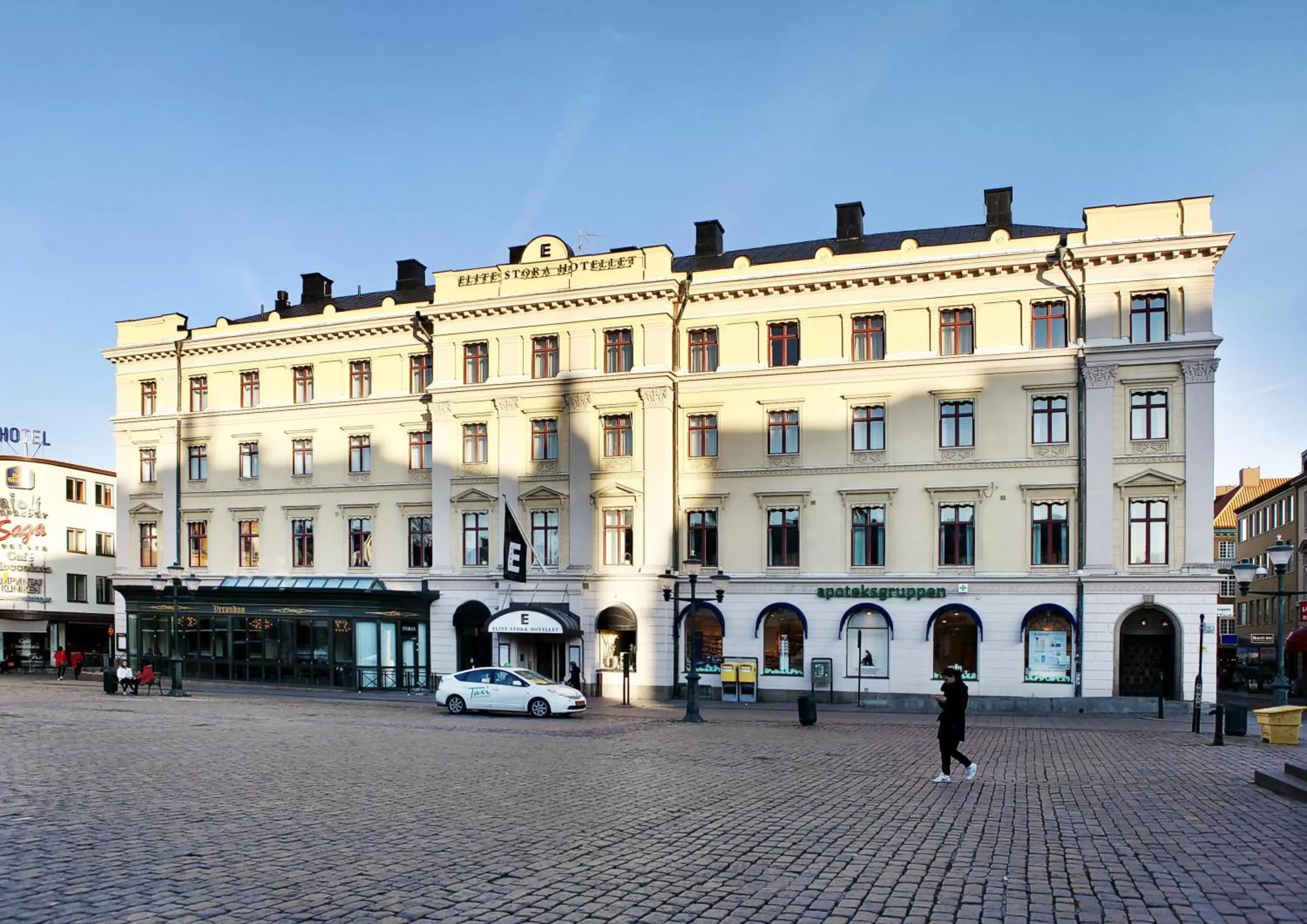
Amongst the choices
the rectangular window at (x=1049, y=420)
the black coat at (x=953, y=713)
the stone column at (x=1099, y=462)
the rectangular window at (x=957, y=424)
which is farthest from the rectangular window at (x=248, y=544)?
the black coat at (x=953, y=713)

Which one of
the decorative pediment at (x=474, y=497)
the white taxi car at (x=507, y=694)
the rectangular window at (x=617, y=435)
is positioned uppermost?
the rectangular window at (x=617, y=435)

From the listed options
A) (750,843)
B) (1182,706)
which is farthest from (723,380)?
(750,843)

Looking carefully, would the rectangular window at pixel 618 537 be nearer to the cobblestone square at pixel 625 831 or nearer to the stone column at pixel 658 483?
the stone column at pixel 658 483

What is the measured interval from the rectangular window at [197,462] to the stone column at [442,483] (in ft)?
39.1

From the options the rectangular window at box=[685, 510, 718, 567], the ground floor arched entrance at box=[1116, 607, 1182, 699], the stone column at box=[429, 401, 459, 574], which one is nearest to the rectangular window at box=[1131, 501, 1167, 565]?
the ground floor arched entrance at box=[1116, 607, 1182, 699]

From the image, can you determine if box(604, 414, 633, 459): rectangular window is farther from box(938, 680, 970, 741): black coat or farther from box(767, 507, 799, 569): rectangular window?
box(938, 680, 970, 741): black coat

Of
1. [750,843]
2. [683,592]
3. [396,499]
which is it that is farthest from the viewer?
[396,499]

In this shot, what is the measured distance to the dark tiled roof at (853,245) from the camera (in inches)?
1628

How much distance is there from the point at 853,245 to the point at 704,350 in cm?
741

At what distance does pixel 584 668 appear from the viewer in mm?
40125

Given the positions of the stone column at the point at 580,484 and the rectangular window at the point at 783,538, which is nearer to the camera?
the rectangular window at the point at 783,538

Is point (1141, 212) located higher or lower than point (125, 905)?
higher

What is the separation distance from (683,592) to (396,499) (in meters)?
12.5

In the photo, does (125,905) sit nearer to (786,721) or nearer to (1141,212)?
(786,721)
